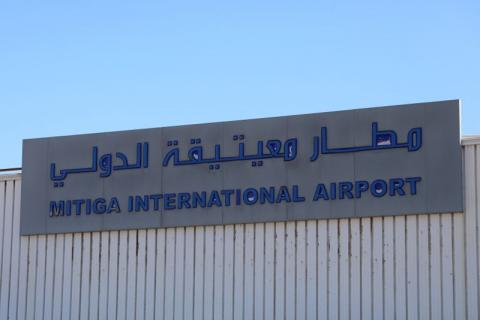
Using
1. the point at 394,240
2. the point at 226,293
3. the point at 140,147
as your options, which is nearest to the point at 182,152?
the point at 140,147

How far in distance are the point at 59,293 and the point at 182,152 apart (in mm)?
4166

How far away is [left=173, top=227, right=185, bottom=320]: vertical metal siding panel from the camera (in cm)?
2477

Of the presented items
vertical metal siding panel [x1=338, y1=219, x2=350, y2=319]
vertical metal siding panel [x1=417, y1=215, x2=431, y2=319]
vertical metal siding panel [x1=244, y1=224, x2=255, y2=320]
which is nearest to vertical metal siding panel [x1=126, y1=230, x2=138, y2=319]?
vertical metal siding panel [x1=244, y1=224, x2=255, y2=320]

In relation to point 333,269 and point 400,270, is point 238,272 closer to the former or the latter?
point 333,269

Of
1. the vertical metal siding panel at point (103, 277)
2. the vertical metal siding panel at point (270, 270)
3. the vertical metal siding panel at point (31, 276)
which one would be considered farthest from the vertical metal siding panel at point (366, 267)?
the vertical metal siding panel at point (31, 276)

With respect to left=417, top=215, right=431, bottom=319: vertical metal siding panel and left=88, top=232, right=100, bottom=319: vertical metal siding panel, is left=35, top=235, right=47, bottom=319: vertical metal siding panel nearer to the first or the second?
left=88, top=232, right=100, bottom=319: vertical metal siding panel

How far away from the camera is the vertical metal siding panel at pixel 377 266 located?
2288 centimetres

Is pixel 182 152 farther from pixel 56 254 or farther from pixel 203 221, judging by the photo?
pixel 56 254

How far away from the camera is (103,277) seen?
2572 cm

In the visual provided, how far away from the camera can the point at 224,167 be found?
24906mm

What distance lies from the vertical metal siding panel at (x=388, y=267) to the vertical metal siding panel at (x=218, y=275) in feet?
11.5

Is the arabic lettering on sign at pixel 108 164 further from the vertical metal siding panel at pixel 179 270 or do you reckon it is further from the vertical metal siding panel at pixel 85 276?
the vertical metal siding panel at pixel 179 270

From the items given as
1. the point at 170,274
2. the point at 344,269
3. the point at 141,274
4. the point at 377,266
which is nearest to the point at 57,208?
the point at 141,274

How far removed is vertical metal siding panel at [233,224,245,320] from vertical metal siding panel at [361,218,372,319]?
8.51ft
